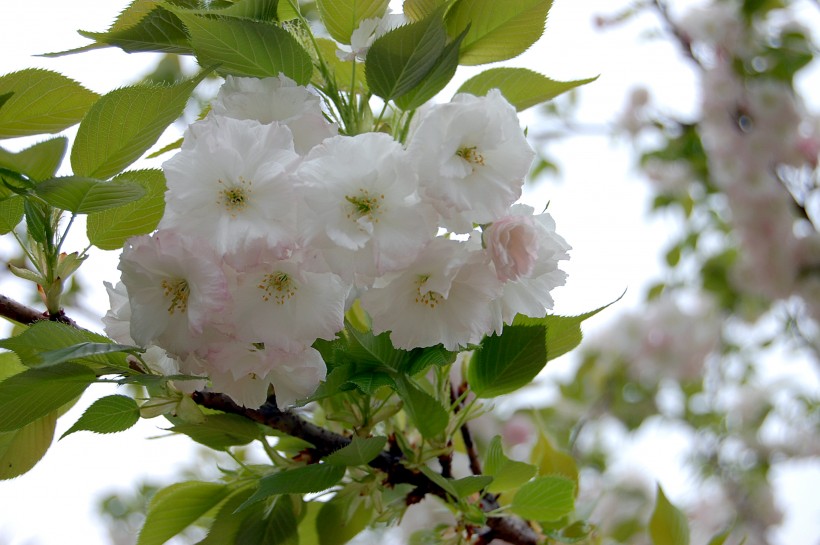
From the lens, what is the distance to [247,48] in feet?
1.41

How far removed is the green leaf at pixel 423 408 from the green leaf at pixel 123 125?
0.66 feet

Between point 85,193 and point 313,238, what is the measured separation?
133 mm

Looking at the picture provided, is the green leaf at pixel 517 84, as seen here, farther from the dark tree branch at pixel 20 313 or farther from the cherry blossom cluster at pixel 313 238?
the dark tree branch at pixel 20 313

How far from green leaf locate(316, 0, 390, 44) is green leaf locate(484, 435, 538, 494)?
281 millimetres

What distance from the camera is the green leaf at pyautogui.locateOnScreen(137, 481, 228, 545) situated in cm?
54

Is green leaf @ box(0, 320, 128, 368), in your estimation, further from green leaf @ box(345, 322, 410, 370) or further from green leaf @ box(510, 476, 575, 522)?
green leaf @ box(510, 476, 575, 522)

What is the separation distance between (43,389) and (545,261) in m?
0.29

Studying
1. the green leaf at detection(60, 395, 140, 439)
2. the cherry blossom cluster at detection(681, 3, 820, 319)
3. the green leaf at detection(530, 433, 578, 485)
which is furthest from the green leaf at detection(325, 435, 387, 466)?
the cherry blossom cluster at detection(681, 3, 820, 319)

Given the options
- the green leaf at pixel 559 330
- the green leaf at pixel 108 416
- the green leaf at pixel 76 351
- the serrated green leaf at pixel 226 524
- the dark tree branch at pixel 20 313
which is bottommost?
the serrated green leaf at pixel 226 524

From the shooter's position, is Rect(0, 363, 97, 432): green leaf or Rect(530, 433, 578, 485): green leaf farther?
Rect(530, 433, 578, 485): green leaf

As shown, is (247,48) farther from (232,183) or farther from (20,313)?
(20,313)

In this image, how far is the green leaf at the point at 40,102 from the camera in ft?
1.52

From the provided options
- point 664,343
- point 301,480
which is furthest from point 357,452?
point 664,343

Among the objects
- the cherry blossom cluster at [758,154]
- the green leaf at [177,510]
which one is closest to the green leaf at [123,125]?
the green leaf at [177,510]
